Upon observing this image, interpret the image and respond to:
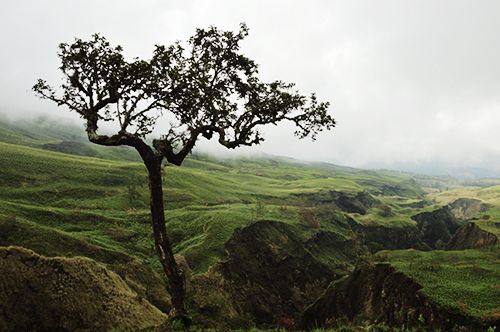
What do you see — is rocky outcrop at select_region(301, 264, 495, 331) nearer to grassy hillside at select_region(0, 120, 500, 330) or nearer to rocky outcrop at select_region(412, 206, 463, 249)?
grassy hillside at select_region(0, 120, 500, 330)

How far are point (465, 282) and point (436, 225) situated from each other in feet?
341

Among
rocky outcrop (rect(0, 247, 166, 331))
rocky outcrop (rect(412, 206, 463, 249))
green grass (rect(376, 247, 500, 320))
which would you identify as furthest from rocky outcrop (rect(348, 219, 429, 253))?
rocky outcrop (rect(0, 247, 166, 331))

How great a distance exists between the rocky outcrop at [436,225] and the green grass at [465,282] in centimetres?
8083

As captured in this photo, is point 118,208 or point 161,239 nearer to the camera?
point 161,239

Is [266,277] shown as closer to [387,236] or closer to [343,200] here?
[387,236]

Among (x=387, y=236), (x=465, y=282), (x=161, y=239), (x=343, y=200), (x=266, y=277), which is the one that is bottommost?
(x=266, y=277)

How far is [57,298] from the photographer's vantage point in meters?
24.4

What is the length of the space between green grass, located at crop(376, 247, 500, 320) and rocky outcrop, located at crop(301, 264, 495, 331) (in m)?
0.71

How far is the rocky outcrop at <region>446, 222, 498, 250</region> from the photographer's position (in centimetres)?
6362

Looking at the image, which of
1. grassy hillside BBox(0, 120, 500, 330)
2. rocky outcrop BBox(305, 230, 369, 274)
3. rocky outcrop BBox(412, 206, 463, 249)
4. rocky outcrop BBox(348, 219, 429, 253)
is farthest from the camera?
rocky outcrop BBox(412, 206, 463, 249)

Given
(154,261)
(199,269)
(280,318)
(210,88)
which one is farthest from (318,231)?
(210,88)

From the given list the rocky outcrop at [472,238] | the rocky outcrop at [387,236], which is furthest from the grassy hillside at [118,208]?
the rocky outcrop at [472,238]

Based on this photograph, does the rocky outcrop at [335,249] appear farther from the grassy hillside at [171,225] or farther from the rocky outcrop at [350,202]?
the rocky outcrop at [350,202]

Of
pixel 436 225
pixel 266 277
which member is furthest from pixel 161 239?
pixel 436 225
